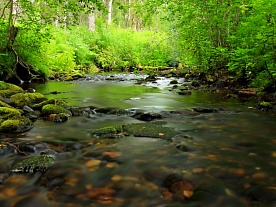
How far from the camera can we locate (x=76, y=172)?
9.29 feet

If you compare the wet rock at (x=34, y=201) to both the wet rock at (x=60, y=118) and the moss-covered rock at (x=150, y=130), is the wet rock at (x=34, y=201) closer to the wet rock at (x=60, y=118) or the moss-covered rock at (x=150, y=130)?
the moss-covered rock at (x=150, y=130)

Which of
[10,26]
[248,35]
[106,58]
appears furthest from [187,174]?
[106,58]

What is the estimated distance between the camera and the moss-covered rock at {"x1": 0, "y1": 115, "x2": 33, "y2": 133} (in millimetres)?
4070

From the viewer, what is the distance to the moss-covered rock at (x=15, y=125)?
13.4 ft

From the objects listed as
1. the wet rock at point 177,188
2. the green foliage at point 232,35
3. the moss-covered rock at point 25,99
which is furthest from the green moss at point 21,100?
the green foliage at point 232,35

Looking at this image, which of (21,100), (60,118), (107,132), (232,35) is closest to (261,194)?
(107,132)

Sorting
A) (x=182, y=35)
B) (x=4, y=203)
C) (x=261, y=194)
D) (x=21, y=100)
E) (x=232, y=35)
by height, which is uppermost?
(x=182, y=35)

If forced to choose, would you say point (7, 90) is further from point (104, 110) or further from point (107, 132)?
point (107, 132)

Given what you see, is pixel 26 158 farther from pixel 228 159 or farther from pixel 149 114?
pixel 149 114

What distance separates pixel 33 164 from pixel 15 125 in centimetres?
151

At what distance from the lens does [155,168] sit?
9.56 ft

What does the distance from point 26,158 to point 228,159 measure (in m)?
2.20

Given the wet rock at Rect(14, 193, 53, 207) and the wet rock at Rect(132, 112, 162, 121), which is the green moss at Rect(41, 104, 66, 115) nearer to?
the wet rock at Rect(132, 112, 162, 121)

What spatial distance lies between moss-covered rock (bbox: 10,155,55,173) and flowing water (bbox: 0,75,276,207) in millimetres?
76
